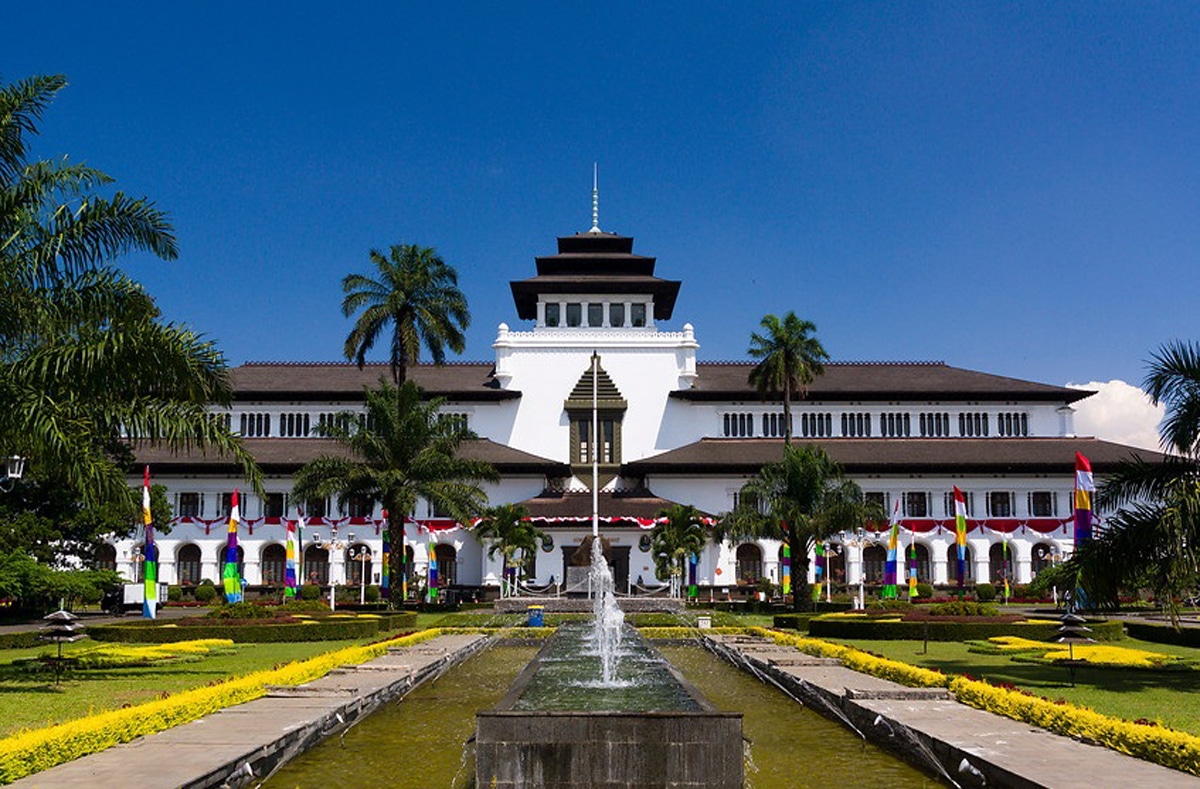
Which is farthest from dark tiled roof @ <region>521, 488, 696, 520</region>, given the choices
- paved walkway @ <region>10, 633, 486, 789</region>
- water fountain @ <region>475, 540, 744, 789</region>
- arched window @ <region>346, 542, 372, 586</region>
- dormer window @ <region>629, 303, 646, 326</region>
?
water fountain @ <region>475, 540, 744, 789</region>

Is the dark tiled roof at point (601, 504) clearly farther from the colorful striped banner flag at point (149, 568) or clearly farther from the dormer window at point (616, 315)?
the colorful striped banner flag at point (149, 568)

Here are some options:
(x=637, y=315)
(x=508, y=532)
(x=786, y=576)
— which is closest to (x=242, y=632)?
(x=508, y=532)

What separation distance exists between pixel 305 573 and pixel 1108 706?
179ft

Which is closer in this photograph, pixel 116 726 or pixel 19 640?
pixel 116 726

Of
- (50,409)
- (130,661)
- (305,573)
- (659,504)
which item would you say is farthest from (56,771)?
(305,573)

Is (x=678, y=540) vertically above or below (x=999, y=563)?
above

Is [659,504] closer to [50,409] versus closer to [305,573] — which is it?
[305,573]

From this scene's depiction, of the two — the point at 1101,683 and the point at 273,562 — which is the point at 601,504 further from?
the point at 1101,683

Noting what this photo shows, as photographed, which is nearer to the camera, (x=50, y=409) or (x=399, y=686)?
(x=50, y=409)

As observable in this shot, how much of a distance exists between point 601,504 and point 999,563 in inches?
900

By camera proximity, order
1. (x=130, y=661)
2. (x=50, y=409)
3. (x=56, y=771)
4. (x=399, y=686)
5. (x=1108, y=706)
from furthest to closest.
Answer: (x=130, y=661), (x=399, y=686), (x=50, y=409), (x=1108, y=706), (x=56, y=771)

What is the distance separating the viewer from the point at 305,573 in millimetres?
64812

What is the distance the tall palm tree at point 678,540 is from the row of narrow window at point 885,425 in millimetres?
13071

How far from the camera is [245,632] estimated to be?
3086 centimetres
